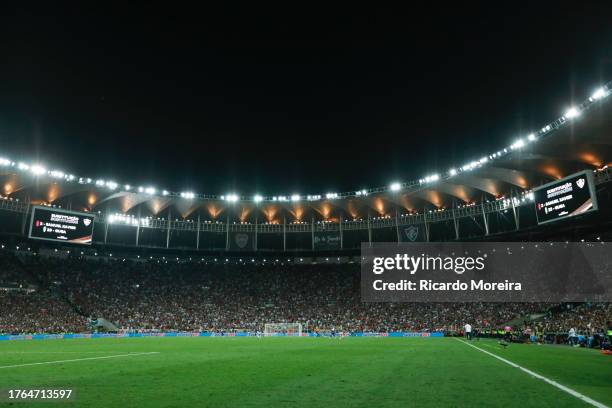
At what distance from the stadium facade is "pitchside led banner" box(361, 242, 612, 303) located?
2227 mm

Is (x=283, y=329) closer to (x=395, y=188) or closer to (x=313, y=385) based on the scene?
(x=395, y=188)

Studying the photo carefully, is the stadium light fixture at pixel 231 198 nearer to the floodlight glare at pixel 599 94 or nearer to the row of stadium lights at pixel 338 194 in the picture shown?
the row of stadium lights at pixel 338 194

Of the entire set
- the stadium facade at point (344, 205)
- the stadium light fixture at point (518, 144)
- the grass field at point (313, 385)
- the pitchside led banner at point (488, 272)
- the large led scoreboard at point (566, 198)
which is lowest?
the grass field at point (313, 385)

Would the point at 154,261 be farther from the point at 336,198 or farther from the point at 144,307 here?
the point at 336,198

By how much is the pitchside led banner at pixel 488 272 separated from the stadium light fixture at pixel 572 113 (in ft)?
63.9

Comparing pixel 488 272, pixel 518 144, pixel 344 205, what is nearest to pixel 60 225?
pixel 344 205

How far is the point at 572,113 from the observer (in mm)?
32656

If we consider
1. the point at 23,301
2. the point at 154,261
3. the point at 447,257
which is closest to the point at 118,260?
the point at 154,261

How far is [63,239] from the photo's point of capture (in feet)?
153

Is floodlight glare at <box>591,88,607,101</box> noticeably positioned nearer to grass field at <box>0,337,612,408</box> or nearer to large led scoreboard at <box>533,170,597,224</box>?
large led scoreboard at <box>533,170,597,224</box>

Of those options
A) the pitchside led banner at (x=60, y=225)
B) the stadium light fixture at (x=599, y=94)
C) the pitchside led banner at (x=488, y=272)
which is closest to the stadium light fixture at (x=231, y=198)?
the pitchside led banner at (x=60, y=225)

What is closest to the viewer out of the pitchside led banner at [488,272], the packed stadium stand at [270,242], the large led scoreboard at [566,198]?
the large led scoreboard at [566,198]

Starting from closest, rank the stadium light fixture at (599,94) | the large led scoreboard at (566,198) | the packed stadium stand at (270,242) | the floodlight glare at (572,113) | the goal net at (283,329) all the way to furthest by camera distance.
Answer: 1. the stadium light fixture at (599,94)
2. the floodlight glare at (572,113)
3. the large led scoreboard at (566,198)
4. the packed stadium stand at (270,242)
5. the goal net at (283,329)

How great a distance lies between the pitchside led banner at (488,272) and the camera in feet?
150
